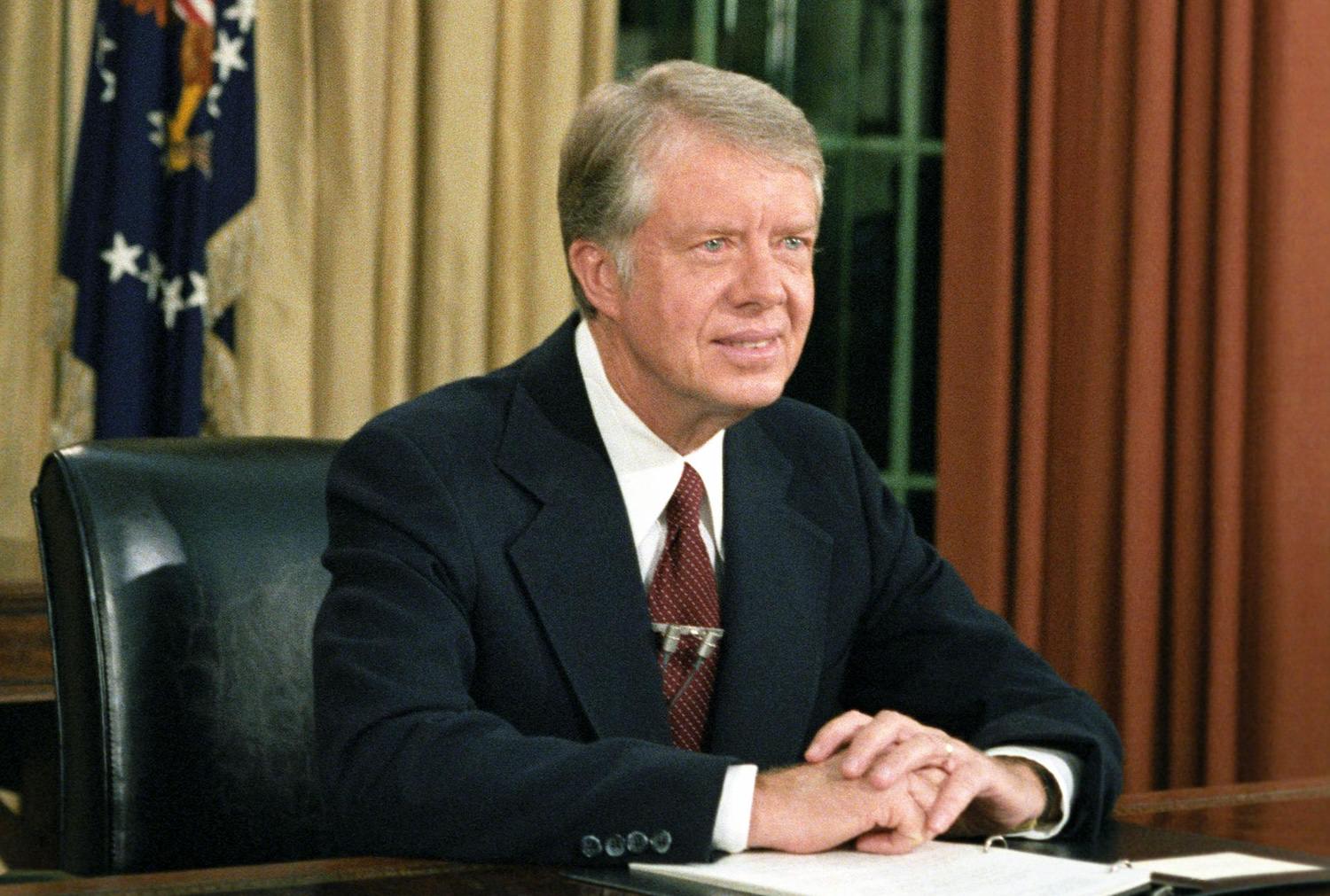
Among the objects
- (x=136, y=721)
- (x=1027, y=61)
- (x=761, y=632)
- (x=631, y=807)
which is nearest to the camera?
(x=631, y=807)

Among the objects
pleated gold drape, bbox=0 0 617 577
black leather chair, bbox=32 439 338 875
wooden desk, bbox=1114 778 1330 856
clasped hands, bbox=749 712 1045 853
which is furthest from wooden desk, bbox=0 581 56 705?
wooden desk, bbox=1114 778 1330 856

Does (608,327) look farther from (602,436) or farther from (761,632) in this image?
(761,632)

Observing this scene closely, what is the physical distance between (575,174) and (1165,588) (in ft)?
8.73

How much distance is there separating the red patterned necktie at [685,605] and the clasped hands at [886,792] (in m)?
0.23

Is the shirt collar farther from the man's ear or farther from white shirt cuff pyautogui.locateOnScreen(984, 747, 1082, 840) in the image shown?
white shirt cuff pyautogui.locateOnScreen(984, 747, 1082, 840)

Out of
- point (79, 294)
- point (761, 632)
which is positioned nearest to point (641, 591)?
point (761, 632)

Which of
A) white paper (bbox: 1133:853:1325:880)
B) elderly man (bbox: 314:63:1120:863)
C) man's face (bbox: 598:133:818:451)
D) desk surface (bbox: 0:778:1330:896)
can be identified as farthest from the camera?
man's face (bbox: 598:133:818:451)

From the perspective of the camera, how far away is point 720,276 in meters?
1.90

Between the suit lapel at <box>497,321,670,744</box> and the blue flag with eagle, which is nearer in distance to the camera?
the suit lapel at <box>497,321,670,744</box>

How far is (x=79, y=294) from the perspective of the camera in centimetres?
341

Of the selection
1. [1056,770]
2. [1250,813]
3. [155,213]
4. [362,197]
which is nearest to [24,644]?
[155,213]

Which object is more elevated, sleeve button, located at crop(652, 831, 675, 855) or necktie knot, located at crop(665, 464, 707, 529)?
necktie knot, located at crop(665, 464, 707, 529)

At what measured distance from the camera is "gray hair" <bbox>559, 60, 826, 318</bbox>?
1.88 metres

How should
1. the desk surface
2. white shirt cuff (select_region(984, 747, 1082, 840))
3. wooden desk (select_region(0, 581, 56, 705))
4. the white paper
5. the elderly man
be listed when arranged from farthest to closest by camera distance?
wooden desk (select_region(0, 581, 56, 705)) < white shirt cuff (select_region(984, 747, 1082, 840)) < the elderly man < the white paper < the desk surface
